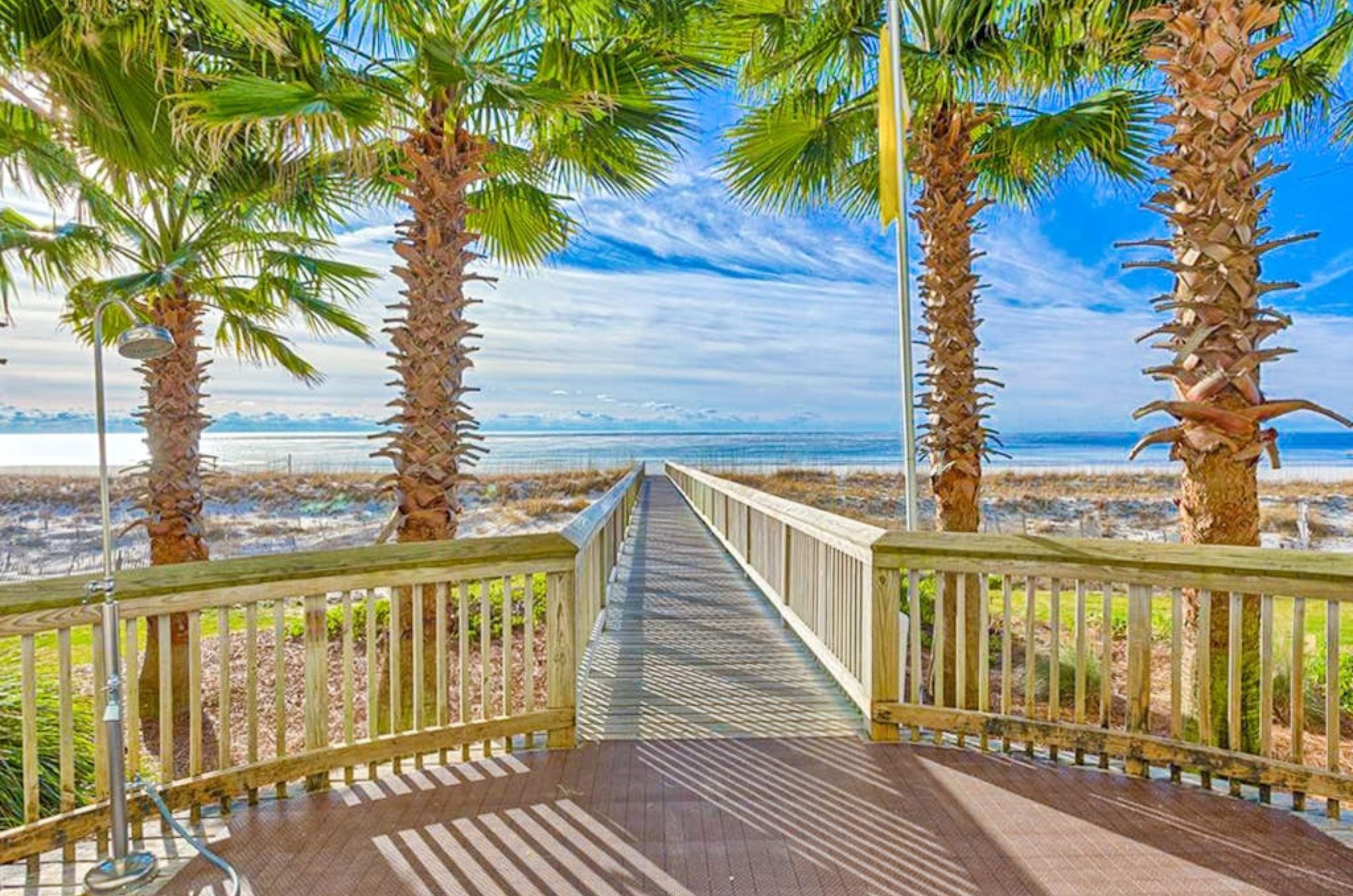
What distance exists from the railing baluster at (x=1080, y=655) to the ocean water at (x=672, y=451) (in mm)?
21870

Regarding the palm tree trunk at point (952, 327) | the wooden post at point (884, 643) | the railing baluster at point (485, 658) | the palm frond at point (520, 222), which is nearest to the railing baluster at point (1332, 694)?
the wooden post at point (884, 643)

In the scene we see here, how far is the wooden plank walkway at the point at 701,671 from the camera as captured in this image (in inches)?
137

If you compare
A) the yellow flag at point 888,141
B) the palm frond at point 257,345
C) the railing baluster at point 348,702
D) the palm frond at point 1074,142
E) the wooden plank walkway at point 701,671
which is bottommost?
the wooden plank walkway at point 701,671

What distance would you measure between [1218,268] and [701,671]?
354 centimetres

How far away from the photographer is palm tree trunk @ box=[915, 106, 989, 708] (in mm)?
6023

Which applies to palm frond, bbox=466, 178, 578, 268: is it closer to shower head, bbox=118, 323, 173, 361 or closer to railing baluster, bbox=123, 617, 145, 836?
shower head, bbox=118, 323, 173, 361

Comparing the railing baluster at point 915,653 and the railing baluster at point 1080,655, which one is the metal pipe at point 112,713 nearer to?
the railing baluster at point 915,653

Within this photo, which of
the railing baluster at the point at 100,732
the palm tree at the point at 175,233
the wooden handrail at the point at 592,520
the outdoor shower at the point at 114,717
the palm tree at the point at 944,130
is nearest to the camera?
the outdoor shower at the point at 114,717

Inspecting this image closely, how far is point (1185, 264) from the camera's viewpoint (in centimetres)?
375

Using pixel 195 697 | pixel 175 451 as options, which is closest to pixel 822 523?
pixel 195 697

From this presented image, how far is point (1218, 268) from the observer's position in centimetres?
365

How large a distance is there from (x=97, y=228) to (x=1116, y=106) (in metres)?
9.14

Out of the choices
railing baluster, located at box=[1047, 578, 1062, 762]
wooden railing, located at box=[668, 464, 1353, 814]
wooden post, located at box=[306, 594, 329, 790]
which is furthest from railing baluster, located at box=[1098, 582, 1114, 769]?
wooden post, located at box=[306, 594, 329, 790]

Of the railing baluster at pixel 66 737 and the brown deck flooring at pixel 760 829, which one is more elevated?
the railing baluster at pixel 66 737
